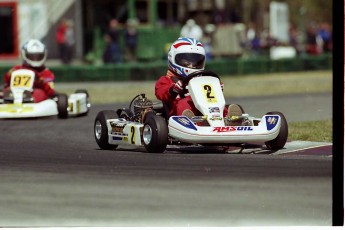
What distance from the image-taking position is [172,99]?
36.4ft

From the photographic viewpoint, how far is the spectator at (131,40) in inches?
1200

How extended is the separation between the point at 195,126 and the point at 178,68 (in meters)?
1.25

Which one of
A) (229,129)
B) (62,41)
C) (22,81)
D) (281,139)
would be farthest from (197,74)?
(62,41)

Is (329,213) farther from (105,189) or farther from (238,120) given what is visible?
(238,120)

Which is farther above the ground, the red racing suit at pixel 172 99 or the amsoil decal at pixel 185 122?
the red racing suit at pixel 172 99

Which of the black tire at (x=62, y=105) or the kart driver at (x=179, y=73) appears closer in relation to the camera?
the kart driver at (x=179, y=73)

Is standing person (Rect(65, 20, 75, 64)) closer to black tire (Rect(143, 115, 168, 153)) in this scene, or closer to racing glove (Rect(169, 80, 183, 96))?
racing glove (Rect(169, 80, 183, 96))

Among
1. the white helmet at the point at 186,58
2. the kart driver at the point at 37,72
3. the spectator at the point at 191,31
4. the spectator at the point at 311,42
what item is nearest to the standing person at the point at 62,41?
the spectator at the point at 191,31

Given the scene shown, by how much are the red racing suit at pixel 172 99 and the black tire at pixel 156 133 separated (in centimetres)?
58

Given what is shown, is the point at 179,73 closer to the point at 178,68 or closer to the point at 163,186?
the point at 178,68

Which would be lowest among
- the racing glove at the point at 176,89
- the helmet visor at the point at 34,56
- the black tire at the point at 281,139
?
the black tire at the point at 281,139

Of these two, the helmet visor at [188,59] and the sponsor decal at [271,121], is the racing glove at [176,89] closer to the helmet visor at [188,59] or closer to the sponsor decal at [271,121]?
the helmet visor at [188,59]

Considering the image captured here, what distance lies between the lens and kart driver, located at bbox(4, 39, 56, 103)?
52.8 feet

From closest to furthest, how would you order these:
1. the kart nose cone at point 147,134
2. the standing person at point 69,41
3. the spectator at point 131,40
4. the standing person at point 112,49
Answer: the kart nose cone at point 147,134, the standing person at point 112,49, the standing person at point 69,41, the spectator at point 131,40
